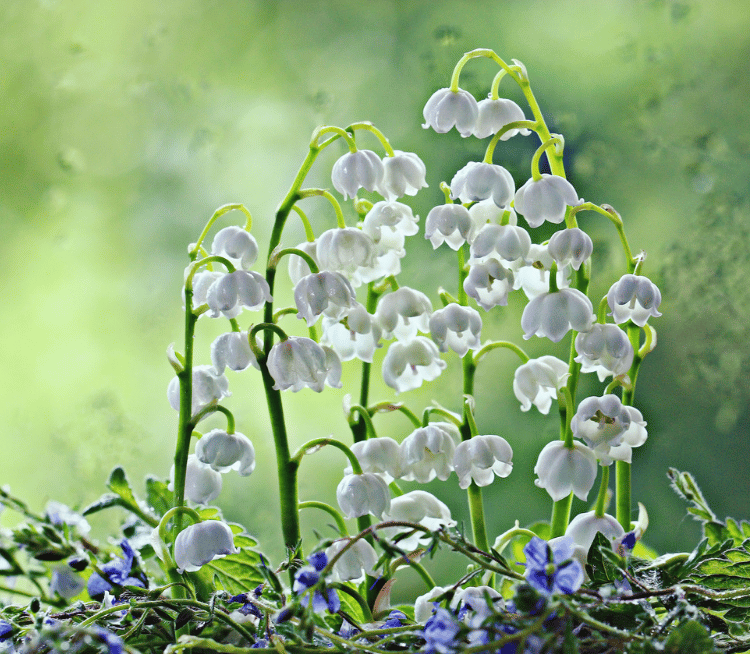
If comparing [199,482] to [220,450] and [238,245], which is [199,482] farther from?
[238,245]

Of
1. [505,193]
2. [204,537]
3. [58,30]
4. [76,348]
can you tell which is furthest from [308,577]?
[58,30]

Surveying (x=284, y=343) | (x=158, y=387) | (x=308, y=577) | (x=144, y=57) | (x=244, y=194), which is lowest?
(x=308, y=577)

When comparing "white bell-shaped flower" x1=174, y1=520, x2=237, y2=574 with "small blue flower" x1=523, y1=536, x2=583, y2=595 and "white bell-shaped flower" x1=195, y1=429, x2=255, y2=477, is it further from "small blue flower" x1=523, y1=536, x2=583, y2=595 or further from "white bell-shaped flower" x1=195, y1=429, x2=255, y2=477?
"small blue flower" x1=523, y1=536, x2=583, y2=595

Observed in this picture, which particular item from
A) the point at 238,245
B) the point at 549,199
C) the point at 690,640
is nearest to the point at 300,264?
the point at 238,245

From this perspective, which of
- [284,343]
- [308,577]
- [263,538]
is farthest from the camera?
[263,538]

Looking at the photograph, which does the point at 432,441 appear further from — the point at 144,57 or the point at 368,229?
the point at 144,57
